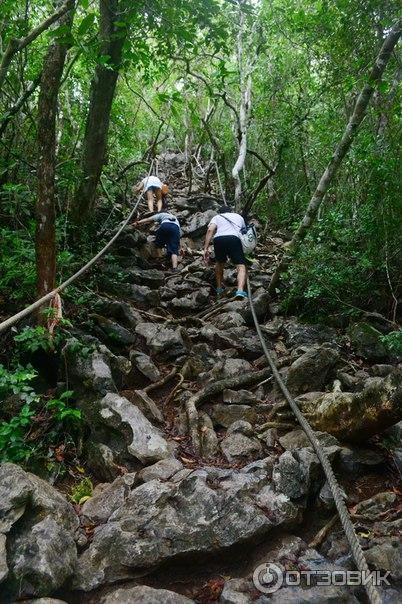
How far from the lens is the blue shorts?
9289 millimetres

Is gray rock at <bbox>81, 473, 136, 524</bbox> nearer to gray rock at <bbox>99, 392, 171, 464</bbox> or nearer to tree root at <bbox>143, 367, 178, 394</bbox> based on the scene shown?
gray rock at <bbox>99, 392, 171, 464</bbox>

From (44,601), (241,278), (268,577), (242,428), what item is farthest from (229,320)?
(44,601)

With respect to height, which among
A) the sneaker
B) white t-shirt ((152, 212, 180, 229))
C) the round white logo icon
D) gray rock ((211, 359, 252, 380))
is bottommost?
the round white logo icon

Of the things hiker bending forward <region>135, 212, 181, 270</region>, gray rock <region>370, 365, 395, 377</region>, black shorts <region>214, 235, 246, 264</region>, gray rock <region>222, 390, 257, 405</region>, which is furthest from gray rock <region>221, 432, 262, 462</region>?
hiker bending forward <region>135, 212, 181, 270</region>

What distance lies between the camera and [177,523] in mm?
2766

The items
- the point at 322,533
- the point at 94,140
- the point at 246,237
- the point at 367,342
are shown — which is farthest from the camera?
the point at 246,237

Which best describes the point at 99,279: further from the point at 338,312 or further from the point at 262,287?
the point at 338,312

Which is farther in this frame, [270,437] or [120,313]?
[120,313]

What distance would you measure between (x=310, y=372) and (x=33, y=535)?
3178mm

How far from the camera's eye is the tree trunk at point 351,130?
5484mm

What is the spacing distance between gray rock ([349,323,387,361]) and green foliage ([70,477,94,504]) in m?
3.62

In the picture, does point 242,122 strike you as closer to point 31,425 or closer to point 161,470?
point 31,425

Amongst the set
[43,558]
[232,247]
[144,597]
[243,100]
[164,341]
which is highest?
[243,100]

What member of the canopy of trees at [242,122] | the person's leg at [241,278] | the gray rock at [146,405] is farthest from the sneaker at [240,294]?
the gray rock at [146,405]
